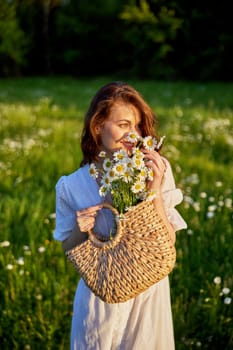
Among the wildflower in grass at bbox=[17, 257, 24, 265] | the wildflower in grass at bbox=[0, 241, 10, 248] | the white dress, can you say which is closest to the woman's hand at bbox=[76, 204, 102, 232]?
the white dress

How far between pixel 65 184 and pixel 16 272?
54.2 inches

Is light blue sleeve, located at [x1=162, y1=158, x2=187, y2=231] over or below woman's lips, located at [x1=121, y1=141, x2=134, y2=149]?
below

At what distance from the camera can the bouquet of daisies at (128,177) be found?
1.99m

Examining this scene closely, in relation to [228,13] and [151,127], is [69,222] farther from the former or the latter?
[228,13]

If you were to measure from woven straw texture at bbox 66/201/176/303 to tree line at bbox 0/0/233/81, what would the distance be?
2417cm

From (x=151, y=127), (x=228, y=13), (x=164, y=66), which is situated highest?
(x=228, y=13)

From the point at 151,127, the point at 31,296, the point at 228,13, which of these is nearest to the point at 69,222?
the point at 151,127

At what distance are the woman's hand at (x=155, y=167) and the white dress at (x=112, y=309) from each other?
18 centimetres

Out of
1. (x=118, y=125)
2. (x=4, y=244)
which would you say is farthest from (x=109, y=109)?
(x=4, y=244)

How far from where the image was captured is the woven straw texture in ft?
6.68

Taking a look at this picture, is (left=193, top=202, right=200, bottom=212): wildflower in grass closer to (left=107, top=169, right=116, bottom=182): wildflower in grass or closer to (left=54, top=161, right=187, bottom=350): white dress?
(left=54, top=161, right=187, bottom=350): white dress

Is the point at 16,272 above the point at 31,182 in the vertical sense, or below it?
below

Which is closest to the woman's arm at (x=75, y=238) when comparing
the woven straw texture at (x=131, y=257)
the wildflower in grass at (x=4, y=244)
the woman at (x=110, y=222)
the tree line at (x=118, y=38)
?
the woman at (x=110, y=222)

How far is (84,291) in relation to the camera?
2.39 m
